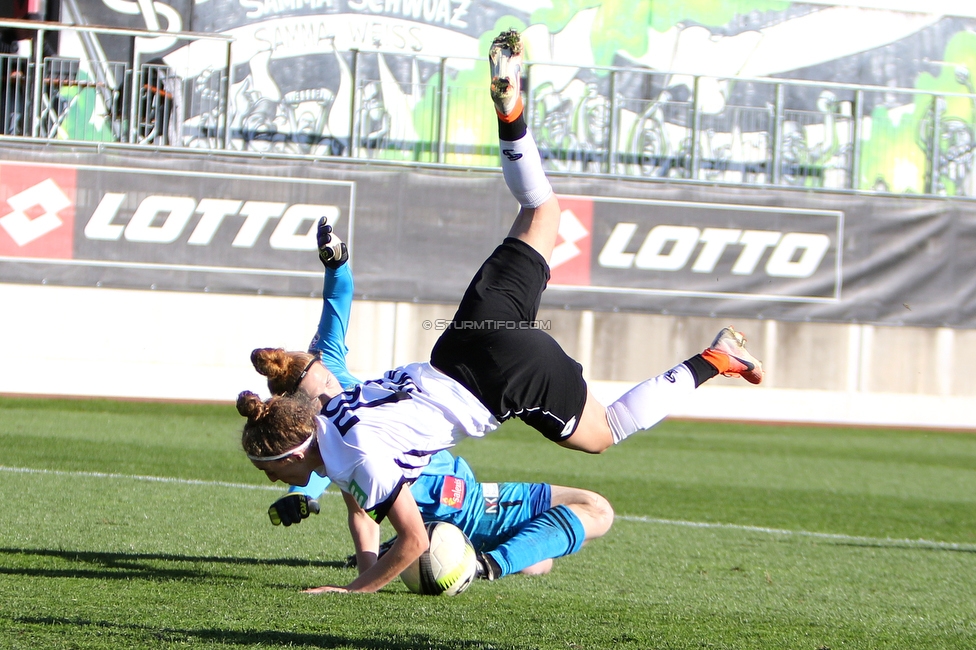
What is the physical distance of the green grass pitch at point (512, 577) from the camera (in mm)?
3781

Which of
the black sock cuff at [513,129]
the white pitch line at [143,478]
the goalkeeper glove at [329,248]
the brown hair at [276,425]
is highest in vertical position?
the black sock cuff at [513,129]

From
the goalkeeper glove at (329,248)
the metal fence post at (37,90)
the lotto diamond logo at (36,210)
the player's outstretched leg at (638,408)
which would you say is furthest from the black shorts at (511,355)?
the metal fence post at (37,90)

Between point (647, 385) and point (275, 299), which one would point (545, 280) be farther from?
point (275, 299)

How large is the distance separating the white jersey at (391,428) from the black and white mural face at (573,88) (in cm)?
1116

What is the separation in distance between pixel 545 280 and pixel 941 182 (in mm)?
13611

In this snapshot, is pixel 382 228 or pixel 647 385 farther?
pixel 382 228

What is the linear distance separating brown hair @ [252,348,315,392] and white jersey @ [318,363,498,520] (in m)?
0.47

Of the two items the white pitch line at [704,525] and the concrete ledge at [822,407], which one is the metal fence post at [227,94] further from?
the white pitch line at [704,525]

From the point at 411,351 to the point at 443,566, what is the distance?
11107mm

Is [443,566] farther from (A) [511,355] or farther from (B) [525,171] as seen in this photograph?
(B) [525,171]

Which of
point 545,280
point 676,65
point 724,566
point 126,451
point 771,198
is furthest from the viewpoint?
point 676,65

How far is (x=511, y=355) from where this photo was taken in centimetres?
424

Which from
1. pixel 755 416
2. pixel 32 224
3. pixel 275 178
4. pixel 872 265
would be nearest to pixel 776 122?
pixel 872 265

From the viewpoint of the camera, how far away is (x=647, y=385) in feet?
15.9
